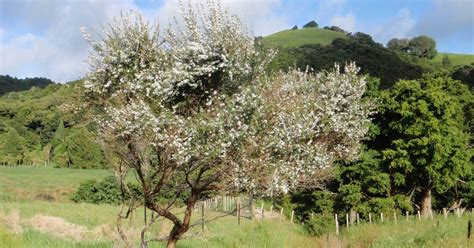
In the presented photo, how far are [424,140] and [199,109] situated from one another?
74.6ft

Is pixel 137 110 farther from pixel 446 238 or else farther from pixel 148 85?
pixel 446 238

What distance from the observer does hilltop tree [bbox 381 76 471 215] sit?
96.5 feet

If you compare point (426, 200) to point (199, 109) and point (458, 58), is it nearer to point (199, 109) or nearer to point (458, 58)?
point (199, 109)

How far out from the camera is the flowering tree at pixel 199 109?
29.7 feet

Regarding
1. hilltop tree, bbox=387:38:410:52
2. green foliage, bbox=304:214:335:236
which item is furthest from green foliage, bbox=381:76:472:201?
hilltop tree, bbox=387:38:410:52

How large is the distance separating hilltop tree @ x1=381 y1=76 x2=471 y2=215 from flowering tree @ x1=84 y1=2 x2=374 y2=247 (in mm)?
20851

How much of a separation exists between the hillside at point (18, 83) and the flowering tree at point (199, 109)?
136m

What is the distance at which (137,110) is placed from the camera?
9047 mm

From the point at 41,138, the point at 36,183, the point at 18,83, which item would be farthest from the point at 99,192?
the point at 18,83

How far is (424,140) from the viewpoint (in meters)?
29.2

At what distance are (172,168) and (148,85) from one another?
5.67ft

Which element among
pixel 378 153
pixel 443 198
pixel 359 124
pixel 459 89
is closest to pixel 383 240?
pixel 359 124

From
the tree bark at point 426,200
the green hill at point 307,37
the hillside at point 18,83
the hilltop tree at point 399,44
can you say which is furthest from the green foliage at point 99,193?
the hillside at point 18,83

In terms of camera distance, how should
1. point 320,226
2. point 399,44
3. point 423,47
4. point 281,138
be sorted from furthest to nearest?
point 399,44 < point 423,47 < point 320,226 < point 281,138
